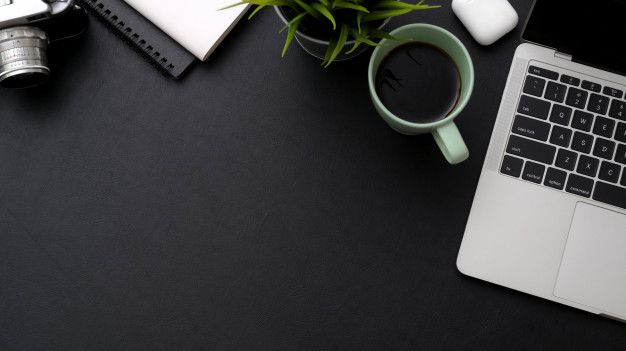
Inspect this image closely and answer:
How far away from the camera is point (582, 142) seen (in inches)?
22.3

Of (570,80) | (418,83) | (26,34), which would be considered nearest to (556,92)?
(570,80)

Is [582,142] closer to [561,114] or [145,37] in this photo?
[561,114]

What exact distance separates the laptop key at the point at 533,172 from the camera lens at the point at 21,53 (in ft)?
1.66


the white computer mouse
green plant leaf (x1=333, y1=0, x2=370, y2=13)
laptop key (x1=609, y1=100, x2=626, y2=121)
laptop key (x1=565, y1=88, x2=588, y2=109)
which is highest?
green plant leaf (x1=333, y1=0, x2=370, y2=13)

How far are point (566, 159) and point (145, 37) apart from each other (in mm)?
465

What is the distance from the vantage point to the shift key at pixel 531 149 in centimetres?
56

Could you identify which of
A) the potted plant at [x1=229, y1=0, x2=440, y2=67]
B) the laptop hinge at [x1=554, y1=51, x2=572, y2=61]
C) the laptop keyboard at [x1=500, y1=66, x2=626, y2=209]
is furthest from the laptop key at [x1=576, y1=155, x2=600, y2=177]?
the potted plant at [x1=229, y1=0, x2=440, y2=67]

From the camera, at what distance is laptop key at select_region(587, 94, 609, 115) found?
570 millimetres

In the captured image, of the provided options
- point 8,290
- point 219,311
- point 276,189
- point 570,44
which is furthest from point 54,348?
point 570,44

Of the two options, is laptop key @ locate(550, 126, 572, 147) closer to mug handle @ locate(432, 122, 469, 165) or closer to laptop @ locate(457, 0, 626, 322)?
laptop @ locate(457, 0, 626, 322)

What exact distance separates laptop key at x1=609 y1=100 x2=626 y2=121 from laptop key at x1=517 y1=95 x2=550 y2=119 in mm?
67

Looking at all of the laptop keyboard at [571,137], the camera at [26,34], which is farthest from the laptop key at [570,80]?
the camera at [26,34]

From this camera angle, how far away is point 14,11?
1.84 feet

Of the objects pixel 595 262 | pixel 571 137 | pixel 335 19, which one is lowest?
pixel 595 262
